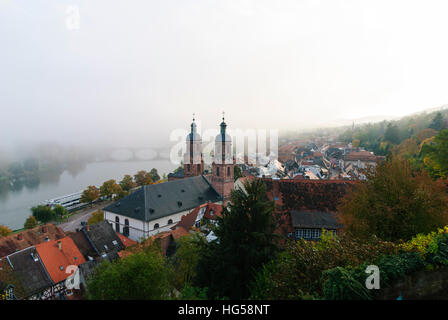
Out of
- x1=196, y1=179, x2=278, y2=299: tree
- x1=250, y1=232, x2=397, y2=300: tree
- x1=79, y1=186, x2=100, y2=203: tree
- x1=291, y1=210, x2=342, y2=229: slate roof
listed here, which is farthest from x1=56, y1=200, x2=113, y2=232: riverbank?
x1=250, y1=232, x2=397, y2=300: tree

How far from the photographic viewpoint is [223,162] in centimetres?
3253

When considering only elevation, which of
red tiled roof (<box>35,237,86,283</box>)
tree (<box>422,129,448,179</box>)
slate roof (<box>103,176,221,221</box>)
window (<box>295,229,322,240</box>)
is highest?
tree (<box>422,129,448,179</box>)

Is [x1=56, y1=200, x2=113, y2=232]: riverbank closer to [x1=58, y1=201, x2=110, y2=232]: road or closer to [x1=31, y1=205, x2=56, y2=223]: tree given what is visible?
[x1=58, y1=201, x2=110, y2=232]: road

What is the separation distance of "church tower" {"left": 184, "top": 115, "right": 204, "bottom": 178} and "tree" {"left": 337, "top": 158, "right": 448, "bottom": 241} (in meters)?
31.3

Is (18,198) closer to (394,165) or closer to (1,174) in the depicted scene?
(1,174)

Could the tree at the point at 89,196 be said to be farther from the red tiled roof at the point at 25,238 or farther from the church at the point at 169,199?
the red tiled roof at the point at 25,238

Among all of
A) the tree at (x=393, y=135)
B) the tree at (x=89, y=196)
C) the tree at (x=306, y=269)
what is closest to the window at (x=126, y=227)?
the tree at (x=306, y=269)

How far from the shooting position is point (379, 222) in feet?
34.3

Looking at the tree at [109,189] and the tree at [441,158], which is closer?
the tree at [441,158]

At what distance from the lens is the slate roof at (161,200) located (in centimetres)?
2627

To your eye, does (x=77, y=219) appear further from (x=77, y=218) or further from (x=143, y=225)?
(x=143, y=225)

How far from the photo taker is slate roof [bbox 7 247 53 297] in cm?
1594

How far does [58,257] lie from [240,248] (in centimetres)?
1647
